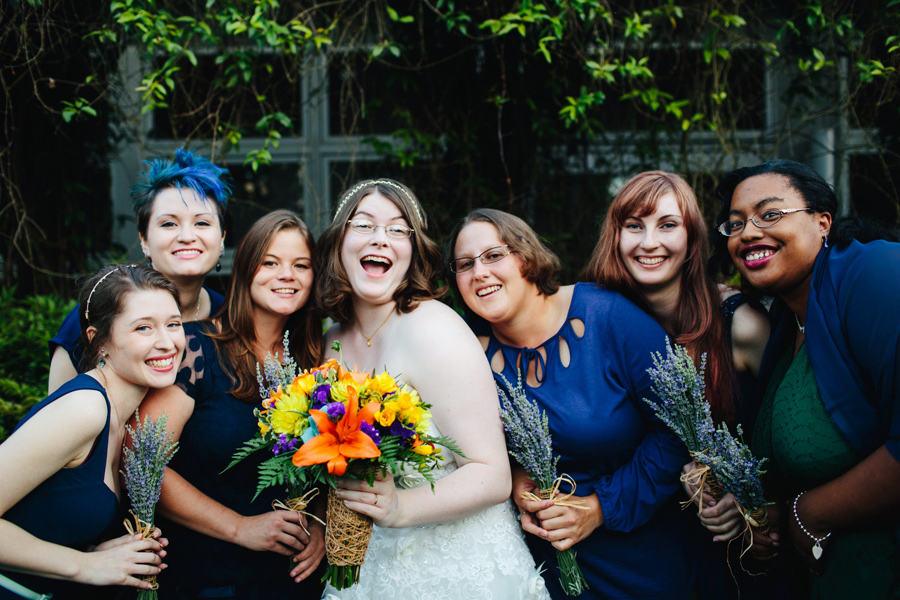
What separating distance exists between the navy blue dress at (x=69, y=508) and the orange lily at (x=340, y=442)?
83cm

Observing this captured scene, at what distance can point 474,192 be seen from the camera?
467cm

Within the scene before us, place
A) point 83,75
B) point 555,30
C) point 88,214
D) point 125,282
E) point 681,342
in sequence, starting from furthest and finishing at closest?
point 88,214, point 83,75, point 555,30, point 681,342, point 125,282

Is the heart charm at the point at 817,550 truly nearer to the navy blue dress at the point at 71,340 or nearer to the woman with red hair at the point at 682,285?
the woman with red hair at the point at 682,285

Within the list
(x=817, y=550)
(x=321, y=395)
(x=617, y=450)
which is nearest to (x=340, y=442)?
(x=321, y=395)

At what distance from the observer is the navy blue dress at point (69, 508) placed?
1985 mm

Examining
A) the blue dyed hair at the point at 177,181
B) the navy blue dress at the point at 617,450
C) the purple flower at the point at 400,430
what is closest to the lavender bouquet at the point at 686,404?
the navy blue dress at the point at 617,450

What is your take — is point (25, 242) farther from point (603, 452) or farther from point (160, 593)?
point (603, 452)

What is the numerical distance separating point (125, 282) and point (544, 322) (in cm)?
171

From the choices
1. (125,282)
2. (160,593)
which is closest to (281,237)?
(125,282)

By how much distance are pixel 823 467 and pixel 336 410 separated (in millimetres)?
1646

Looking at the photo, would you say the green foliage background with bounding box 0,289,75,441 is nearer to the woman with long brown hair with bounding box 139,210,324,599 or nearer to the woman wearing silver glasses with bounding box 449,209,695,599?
the woman with long brown hair with bounding box 139,210,324,599

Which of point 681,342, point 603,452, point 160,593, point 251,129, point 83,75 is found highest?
point 83,75

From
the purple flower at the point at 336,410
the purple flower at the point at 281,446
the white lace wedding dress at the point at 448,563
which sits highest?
the purple flower at the point at 336,410

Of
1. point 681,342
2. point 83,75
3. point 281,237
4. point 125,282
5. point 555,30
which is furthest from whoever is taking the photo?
point 83,75
